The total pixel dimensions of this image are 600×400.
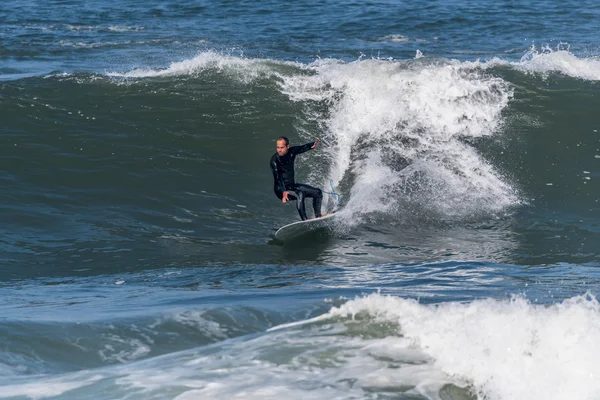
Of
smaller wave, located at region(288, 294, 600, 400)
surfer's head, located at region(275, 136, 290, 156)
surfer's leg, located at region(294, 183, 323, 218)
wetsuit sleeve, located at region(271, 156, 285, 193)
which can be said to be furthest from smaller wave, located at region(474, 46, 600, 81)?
smaller wave, located at region(288, 294, 600, 400)

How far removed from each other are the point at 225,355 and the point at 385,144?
9281 mm

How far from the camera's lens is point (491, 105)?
16.4 meters

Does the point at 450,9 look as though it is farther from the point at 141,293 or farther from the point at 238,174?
the point at 141,293

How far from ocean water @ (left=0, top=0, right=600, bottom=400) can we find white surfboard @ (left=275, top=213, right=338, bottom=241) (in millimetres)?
144

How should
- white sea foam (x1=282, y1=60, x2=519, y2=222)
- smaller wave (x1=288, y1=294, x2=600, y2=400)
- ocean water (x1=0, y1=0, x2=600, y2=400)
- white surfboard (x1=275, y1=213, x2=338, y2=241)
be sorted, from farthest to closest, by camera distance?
1. white sea foam (x1=282, y1=60, x2=519, y2=222)
2. white surfboard (x1=275, y1=213, x2=338, y2=241)
3. ocean water (x1=0, y1=0, x2=600, y2=400)
4. smaller wave (x1=288, y1=294, x2=600, y2=400)

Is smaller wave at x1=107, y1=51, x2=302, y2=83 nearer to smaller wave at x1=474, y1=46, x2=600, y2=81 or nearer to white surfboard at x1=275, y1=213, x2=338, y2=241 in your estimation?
smaller wave at x1=474, y1=46, x2=600, y2=81

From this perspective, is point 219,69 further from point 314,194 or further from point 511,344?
point 511,344

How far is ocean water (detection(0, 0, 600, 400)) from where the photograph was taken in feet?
18.8

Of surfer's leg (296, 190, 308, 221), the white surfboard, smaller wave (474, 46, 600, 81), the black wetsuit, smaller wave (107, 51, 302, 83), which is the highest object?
smaller wave (107, 51, 302, 83)

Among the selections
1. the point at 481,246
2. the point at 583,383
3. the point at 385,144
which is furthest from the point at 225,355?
the point at 385,144

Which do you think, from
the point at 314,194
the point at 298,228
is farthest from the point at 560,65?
the point at 298,228

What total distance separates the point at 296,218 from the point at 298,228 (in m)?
1.06

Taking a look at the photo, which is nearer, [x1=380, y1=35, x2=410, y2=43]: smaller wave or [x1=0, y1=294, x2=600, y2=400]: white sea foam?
[x1=0, y1=294, x2=600, y2=400]: white sea foam

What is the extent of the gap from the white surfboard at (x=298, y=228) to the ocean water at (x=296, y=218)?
144mm
